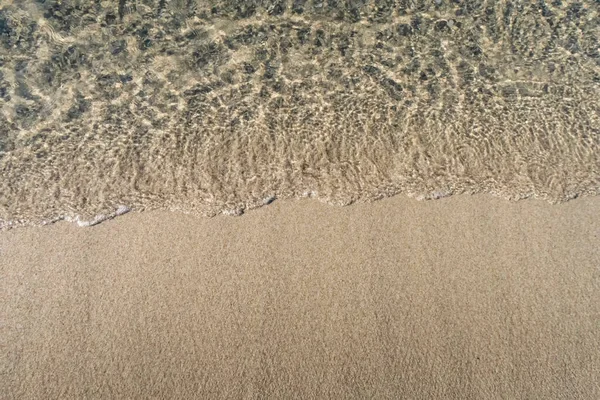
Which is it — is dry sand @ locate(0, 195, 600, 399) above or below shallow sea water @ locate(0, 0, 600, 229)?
below

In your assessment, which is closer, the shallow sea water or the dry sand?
the dry sand

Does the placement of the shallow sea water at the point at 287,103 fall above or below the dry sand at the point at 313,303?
above

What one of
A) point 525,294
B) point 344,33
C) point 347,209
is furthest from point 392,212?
point 344,33

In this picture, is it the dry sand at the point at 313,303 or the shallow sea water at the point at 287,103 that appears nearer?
the dry sand at the point at 313,303

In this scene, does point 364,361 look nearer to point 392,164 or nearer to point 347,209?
point 347,209
